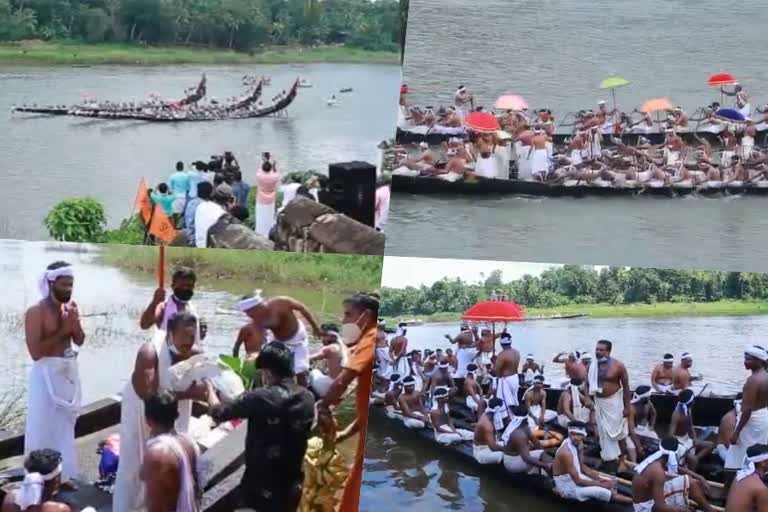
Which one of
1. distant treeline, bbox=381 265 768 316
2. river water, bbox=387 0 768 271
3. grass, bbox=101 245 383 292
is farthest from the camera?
river water, bbox=387 0 768 271

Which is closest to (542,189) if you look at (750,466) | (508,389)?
(508,389)

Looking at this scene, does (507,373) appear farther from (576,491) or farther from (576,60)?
(576,60)

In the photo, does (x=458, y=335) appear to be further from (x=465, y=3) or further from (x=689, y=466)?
(x=465, y=3)

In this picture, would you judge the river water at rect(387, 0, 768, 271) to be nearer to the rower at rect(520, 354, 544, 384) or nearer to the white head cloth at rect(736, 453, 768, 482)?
the rower at rect(520, 354, 544, 384)

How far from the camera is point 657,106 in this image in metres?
10.3

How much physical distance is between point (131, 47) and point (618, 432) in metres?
7.31

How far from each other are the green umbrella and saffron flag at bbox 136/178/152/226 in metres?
4.55

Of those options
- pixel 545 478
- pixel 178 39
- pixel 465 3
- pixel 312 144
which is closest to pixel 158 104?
pixel 178 39

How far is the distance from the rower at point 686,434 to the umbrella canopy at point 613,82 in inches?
178

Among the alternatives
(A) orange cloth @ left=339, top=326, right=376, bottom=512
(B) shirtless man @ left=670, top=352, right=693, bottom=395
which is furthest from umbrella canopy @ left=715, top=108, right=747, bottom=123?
(A) orange cloth @ left=339, top=326, right=376, bottom=512

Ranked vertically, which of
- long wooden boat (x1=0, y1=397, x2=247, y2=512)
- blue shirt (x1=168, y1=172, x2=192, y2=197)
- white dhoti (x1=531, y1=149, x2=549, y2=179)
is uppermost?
white dhoti (x1=531, y1=149, x2=549, y2=179)

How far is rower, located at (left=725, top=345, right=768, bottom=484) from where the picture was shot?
20.3 feet

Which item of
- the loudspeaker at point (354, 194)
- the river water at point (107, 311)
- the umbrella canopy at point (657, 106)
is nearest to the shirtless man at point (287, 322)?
the river water at point (107, 311)

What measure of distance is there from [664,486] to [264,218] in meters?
4.01
